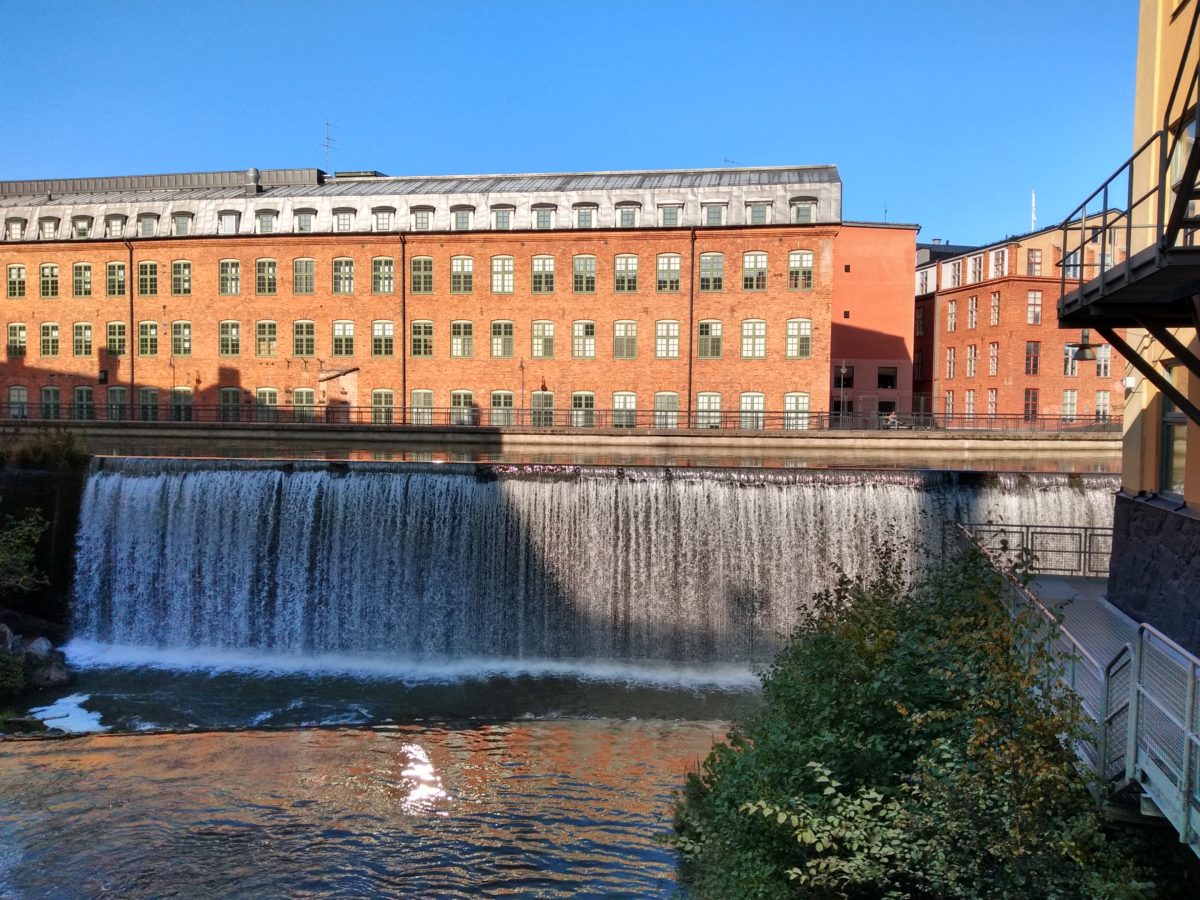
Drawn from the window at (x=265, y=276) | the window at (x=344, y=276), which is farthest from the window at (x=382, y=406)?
the window at (x=265, y=276)

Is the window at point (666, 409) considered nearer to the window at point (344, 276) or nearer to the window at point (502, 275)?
the window at point (502, 275)

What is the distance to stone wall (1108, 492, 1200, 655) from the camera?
30.8ft

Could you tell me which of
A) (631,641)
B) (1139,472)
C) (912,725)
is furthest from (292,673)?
(1139,472)

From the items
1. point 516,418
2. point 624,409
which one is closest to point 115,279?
point 516,418

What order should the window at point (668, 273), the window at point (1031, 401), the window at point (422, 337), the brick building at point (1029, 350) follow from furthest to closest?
the window at point (1031, 401) < the brick building at point (1029, 350) < the window at point (422, 337) < the window at point (668, 273)

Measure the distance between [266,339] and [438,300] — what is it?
7.73 m

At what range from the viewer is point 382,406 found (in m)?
38.1

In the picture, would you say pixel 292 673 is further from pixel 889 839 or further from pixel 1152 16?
pixel 1152 16

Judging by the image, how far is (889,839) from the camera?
7.18 metres

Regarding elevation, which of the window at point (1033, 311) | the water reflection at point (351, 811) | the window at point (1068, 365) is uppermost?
the window at point (1033, 311)

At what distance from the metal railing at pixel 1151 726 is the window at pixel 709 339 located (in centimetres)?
2900

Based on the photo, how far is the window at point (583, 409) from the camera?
3616 centimetres

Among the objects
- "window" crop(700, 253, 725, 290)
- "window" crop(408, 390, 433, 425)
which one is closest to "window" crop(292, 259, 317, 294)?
"window" crop(408, 390, 433, 425)

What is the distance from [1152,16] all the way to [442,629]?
15.9m
